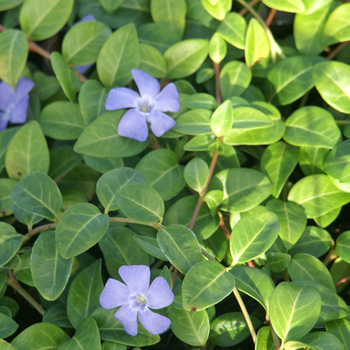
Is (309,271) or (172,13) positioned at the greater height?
(172,13)

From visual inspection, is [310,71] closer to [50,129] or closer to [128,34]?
[128,34]

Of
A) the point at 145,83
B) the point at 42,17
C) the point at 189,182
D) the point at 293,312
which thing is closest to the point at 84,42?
the point at 42,17

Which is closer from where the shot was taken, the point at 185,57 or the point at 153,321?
the point at 153,321

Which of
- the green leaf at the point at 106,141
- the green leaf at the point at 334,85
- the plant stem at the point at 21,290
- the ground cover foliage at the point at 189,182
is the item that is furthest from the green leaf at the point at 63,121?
the green leaf at the point at 334,85

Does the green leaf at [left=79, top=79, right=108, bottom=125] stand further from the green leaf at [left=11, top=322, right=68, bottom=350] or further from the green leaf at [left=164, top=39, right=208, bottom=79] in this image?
the green leaf at [left=11, top=322, right=68, bottom=350]

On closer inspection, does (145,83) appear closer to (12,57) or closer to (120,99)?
(120,99)

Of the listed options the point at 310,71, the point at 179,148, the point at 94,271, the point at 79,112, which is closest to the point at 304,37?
the point at 310,71

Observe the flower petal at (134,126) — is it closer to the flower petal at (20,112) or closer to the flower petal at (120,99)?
the flower petal at (120,99)
